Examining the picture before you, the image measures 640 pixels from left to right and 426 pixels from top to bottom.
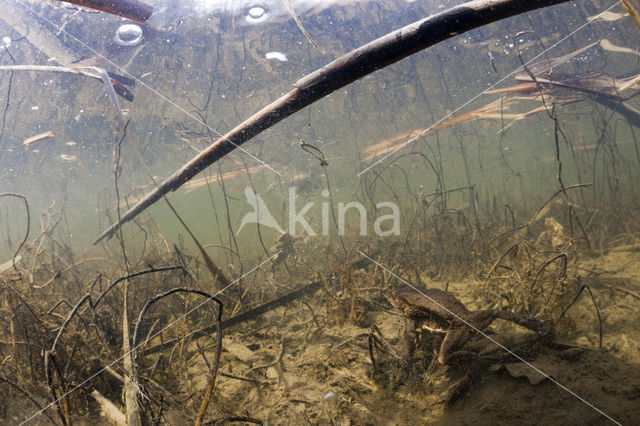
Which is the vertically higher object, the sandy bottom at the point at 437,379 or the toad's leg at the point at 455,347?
the toad's leg at the point at 455,347

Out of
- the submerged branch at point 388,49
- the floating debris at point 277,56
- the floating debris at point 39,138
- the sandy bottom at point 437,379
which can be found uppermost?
the floating debris at point 39,138

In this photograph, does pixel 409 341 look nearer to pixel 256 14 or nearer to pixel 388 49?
pixel 388 49

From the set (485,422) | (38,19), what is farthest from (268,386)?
(38,19)

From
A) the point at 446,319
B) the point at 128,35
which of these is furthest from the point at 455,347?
the point at 128,35

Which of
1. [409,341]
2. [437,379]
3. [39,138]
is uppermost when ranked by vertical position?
[39,138]

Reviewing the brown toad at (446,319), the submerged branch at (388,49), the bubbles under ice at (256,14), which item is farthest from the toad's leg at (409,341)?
the bubbles under ice at (256,14)

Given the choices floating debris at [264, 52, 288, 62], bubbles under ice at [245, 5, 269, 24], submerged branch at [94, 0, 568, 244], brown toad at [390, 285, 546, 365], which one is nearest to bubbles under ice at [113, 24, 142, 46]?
bubbles under ice at [245, 5, 269, 24]

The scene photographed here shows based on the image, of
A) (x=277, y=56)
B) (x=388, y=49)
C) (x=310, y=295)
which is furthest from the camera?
(x=277, y=56)

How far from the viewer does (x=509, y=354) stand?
1.84 m

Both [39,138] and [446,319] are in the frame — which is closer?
[446,319]

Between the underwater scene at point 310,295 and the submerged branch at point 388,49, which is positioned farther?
the underwater scene at point 310,295

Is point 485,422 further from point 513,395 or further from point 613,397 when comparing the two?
point 613,397

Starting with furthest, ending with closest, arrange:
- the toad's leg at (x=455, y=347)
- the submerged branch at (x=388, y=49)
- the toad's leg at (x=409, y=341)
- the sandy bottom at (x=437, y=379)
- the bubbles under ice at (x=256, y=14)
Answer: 1. the bubbles under ice at (x=256, y=14)
2. the toad's leg at (x=409, y=341)
3. the toad's leg at (x=455, y=347)
4. the sandy bottom at (x=437, y=379)
5. the submerged branch at (x=388, y=49)

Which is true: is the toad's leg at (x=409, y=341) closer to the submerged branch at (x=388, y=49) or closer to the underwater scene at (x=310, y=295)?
the underwater scene at (x=310, y=295)
